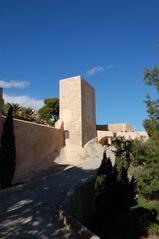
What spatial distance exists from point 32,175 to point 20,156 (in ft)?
4.80

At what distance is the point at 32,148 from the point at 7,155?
10.2 feet

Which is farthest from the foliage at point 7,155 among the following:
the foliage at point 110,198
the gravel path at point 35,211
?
the foliage at point 110,198

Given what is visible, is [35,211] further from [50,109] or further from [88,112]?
[50,109]

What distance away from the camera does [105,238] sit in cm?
1125

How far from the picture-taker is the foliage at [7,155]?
14584 millimetres

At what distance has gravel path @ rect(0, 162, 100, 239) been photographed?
7395 millimetres

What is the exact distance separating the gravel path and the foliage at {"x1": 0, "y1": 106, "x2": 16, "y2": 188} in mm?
1771

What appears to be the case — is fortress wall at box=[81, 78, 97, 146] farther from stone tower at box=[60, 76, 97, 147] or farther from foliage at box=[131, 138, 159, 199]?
foliage at box=[131, 138, 159, 199]

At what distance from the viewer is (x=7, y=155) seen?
48.8 feet

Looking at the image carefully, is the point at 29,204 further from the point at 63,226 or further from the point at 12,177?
the point at 12,177

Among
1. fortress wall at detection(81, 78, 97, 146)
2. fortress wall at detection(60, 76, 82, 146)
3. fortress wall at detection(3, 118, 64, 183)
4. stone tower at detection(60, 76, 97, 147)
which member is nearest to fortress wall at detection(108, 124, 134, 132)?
fortress wall at detection(81, 78, 97, 146)

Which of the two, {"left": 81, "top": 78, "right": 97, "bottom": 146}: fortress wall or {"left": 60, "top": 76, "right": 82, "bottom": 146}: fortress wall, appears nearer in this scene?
{"left": 60, "top": 76, "right": 82, "bottom": 146}: fortress wall

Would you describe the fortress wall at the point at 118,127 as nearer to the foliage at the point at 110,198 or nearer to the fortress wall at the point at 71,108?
the fortress wall at the point at 71,108

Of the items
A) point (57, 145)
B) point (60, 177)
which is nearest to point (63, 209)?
point (60, 177)
